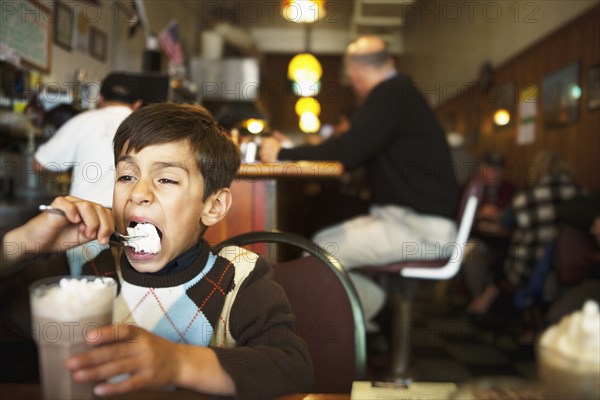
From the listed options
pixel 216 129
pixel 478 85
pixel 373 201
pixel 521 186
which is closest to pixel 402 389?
pixel 216 129

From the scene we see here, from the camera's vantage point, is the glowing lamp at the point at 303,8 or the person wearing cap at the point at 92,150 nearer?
the person wearing cap at the point at 92,150

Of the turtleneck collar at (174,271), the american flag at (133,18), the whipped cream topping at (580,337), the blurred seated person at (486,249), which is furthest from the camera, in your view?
the blurred seated person at (486,249)

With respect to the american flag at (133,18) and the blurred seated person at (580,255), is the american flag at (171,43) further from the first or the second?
the blurred seated person at (580,255)

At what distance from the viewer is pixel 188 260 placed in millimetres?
886

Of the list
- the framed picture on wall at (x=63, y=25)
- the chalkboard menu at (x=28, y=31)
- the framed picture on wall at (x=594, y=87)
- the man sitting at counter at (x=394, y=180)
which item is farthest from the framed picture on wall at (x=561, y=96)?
the chalkboard menu at (x=28, y=31)

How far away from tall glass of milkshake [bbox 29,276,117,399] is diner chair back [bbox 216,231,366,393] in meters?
0.51

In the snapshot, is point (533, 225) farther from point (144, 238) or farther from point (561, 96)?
point (144, 238)

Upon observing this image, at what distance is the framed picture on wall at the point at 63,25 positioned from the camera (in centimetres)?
334

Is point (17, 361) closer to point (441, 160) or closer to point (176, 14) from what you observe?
point (441, 160)

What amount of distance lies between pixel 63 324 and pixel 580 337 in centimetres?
45

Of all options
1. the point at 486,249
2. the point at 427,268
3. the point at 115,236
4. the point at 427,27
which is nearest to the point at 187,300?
the point at 115,236

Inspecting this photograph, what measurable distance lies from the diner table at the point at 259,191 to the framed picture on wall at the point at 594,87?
3223 mm

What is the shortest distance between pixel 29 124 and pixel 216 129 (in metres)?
2.27

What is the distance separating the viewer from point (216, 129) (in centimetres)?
92
